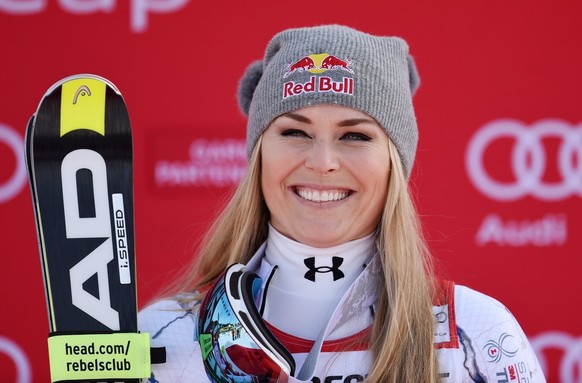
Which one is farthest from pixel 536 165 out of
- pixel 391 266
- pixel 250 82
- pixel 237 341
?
pixel 237 341

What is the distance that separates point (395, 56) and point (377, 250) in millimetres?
498

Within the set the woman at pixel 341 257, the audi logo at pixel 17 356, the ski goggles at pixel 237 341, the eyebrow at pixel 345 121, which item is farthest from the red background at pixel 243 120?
the ski goggles at pixel 237 341

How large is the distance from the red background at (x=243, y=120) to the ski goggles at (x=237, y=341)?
1.61 m

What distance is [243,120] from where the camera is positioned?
12.1 ft

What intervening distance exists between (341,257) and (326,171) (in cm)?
24

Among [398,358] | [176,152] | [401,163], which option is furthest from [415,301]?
[176,152]

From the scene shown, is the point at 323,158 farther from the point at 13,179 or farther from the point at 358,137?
the point at 13,179

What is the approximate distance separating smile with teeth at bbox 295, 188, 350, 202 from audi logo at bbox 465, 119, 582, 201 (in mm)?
1748

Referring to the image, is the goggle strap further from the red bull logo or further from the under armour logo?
the red bull logo

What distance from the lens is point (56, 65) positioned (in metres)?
3.64

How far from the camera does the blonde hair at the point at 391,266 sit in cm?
206

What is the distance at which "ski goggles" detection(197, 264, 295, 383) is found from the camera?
192 cm

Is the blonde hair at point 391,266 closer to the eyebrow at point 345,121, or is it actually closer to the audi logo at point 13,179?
the eyebrow at point 345,121

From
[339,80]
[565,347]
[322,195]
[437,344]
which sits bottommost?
[565,347]
